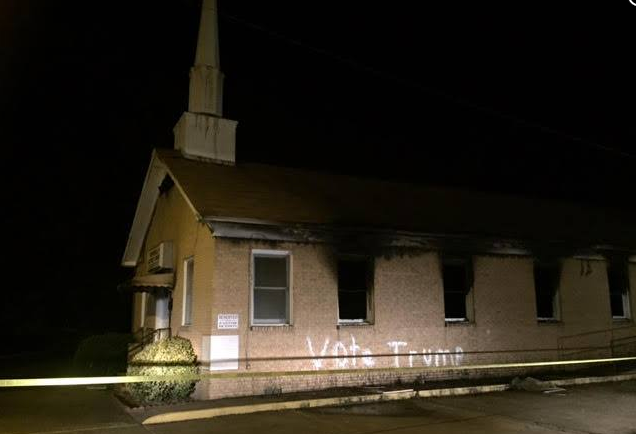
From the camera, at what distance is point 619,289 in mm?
19172

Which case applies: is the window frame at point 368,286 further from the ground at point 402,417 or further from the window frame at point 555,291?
the window frame at point 555,291

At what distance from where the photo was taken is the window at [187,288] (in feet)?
46.4

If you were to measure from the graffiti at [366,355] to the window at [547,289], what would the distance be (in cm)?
394

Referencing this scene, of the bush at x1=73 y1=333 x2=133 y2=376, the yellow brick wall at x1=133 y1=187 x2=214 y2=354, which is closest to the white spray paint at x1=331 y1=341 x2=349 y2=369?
the yellow brick wall at x1=133 y1=187 x2=214 y2=354

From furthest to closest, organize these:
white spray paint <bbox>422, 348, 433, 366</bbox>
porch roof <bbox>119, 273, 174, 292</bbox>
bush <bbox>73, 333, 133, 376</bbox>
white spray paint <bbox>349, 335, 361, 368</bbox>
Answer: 1. bush <bbox>73, 333, 133, 376</bbox>
2. porch roof <bbox>119, 273, 174, 292</bbox>
3. white spray paint <bbox>422, 348, 433, 366</bbox>
4. white spray paint <bbox>349, 335, 361, 368</bbox>

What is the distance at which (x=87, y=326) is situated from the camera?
48.3 metres

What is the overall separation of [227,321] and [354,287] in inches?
144

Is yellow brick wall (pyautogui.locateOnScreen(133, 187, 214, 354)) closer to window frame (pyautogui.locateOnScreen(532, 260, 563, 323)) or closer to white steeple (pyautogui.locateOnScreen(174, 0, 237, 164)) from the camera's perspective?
white steeple (pyautogui.locateOnScreen(174, 0, 237, 164))

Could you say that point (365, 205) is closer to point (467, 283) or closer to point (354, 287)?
point (354, 287)

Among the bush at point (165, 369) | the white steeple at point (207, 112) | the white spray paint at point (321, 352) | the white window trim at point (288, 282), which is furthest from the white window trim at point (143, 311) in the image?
the white spray paint at point (321, 352)

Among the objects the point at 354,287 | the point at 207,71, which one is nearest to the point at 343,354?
the point at 354,287

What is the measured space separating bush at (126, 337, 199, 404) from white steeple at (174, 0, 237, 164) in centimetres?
620

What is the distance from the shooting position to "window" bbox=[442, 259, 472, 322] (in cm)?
1542

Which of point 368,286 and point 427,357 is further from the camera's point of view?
point 427,357
